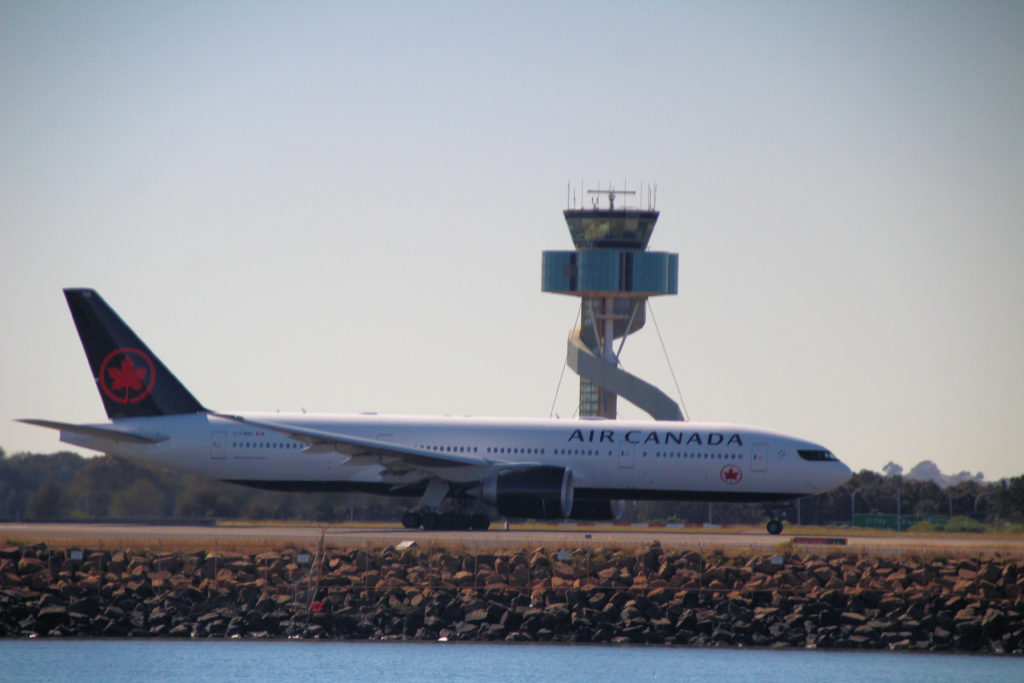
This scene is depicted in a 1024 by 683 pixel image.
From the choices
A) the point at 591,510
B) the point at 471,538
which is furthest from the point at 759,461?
the point at 471,538

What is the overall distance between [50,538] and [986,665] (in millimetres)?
23275

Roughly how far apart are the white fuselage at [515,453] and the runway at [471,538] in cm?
144

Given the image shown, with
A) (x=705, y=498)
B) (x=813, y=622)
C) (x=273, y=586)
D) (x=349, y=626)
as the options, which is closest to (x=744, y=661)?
(x=813, y=622)

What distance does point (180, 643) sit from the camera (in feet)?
111

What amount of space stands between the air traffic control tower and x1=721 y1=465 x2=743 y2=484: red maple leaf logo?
32.1 m

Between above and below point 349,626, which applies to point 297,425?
above

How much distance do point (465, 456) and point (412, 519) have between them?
233cm

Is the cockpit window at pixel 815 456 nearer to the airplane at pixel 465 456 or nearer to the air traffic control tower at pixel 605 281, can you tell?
the airplane at pixel 465 456

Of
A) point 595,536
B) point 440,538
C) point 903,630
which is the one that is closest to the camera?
point 903,630

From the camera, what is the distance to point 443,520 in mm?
45750

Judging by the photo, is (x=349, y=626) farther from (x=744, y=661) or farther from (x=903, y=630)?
(x=903, y=630)

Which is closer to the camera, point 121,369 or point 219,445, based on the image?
point 219,445

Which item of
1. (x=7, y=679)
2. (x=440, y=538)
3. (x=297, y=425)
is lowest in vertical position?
(x=7, y=679)

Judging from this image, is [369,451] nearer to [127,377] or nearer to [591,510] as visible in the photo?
[591,510]
